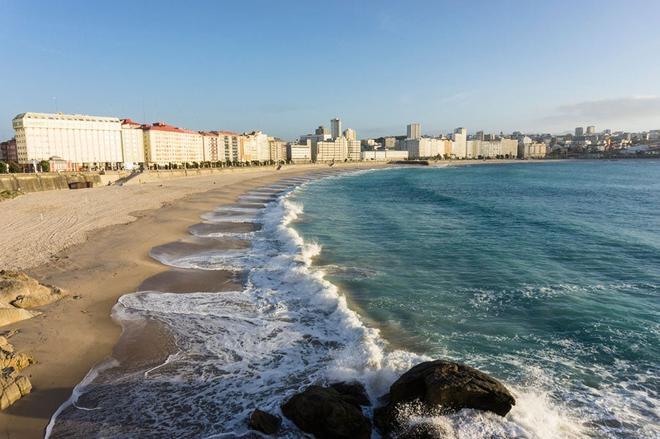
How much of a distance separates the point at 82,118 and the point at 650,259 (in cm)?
10539

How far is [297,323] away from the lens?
987 cm

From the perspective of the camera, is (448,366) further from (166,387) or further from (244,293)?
(244,293)

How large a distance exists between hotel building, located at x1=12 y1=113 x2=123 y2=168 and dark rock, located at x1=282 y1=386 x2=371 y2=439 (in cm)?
9022

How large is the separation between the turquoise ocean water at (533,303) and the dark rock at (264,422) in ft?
11.0

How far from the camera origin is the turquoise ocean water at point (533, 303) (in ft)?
22.9

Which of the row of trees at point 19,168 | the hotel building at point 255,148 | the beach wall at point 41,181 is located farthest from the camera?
the hotel building at point 255,148

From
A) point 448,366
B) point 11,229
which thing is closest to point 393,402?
point 448,366

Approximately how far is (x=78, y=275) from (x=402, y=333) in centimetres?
934

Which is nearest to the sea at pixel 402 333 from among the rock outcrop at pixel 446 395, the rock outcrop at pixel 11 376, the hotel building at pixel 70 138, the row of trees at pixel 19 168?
the rock outcrop at pixel 446 395

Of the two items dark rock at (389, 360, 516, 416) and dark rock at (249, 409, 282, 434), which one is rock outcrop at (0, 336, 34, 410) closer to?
dark rock at (249, 409, 282, 434)

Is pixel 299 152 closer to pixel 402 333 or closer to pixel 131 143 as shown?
pixel 131 143

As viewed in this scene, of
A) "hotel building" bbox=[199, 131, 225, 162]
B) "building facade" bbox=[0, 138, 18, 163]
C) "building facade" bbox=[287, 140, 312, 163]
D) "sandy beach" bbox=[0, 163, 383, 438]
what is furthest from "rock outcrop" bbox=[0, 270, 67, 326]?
"building facade" bbox=[287, 140, 312, 163]

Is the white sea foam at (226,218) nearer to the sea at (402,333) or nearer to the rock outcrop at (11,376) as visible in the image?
the sea at (402,333)

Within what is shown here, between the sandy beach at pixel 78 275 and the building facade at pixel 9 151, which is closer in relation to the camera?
the sandy beach at pixel 78 275
